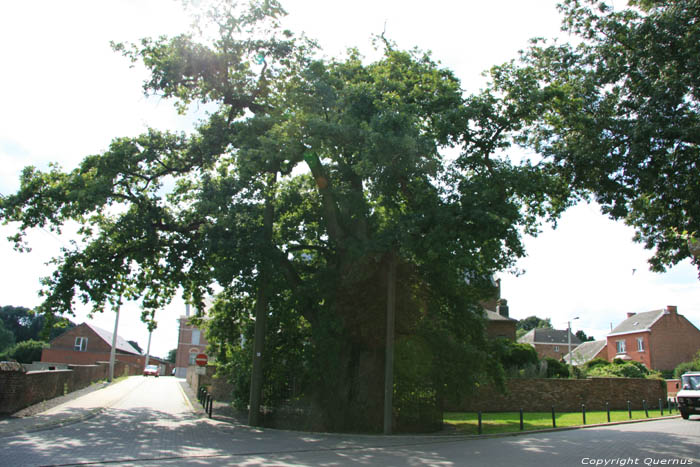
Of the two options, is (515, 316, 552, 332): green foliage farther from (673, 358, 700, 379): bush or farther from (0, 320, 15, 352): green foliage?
(0, 320, 15, 352): green foliage

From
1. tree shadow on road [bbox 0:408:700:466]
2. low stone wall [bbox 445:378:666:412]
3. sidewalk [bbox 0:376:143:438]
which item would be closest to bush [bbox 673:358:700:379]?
low stone wall [bbox 445:378:666:412]

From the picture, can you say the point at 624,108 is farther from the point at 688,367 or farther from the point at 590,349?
the point at 590,349

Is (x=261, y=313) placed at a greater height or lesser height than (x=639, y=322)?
lesser

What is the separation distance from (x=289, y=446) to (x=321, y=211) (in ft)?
27.5

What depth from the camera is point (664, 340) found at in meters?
53.4

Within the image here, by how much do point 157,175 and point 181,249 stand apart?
2919mm

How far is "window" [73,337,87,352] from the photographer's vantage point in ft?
209

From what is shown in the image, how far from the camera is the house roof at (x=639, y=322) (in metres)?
54.5

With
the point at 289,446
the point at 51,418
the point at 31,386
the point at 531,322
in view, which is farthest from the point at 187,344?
the point at 531,322

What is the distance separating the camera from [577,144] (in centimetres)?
1575

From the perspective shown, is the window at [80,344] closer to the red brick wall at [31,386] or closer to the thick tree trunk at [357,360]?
the red brick wall at [31,386]

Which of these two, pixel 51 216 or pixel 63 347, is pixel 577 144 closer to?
pixel 51 216

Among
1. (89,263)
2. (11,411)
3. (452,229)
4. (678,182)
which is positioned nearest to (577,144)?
(678,182)

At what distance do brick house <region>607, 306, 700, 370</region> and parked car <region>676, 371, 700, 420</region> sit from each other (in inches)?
1230
